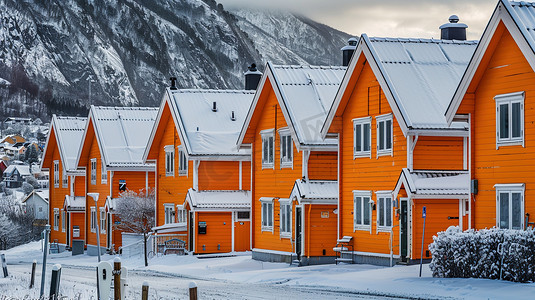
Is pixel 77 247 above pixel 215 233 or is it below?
below

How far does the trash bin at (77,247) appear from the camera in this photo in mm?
67188

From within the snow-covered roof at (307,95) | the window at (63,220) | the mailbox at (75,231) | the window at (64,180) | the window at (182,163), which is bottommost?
the mailbox at (75,231)

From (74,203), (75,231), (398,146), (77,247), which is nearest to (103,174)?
(77,247)

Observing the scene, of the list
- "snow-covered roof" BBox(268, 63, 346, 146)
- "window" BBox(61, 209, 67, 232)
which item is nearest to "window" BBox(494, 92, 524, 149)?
"snow-covered roof" BBox(268, 63, 346, 146)

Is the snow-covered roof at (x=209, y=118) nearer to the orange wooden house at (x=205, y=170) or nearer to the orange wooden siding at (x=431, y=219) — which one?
the orange wooden house at (x=205, y=170)

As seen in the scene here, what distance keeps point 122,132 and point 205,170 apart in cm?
1367

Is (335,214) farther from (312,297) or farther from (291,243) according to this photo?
(312,297)

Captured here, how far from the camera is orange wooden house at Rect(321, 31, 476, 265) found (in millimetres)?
36438

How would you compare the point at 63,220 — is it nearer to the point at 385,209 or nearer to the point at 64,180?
the point at 64,180

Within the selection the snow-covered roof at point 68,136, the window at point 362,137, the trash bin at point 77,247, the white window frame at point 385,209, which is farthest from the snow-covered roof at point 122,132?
the white window frame at point 385,209

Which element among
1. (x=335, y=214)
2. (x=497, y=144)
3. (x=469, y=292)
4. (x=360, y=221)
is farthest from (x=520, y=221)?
(x=335, y=214)

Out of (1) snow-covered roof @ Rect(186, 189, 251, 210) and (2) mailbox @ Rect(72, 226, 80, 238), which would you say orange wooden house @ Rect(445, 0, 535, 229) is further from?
(2) mailbox @ Rect(72, 226, 80, 238)

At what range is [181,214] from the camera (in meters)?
56.6

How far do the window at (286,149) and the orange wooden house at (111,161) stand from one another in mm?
18751
